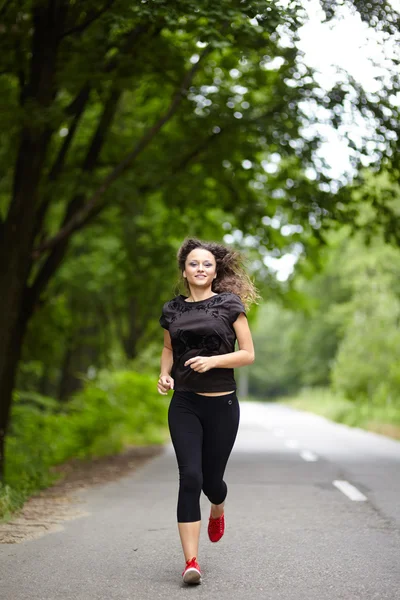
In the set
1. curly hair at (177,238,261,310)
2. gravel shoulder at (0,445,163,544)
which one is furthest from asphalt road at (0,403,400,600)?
curly hair at (177,238,261,310)

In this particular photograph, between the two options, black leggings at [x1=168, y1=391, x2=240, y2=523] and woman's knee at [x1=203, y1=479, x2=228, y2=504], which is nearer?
black leggings at [x1=168, y1=391, x2=240, y2=523]

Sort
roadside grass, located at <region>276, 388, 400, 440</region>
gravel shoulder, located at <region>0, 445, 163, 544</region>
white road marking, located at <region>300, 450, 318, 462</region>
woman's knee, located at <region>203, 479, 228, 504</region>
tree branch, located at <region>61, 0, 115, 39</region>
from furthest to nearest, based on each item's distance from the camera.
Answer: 1. roadside grass, located at <region>276, 388, 400, 440</region>
2. white road marking, located at <region>300, 450, 318, 462</region>
3. tree branch, located at <region>61, 0, 115, 39</region>
4. gravel shoulder, located at <region>0, 445, 163, 544</region>
5. woman's knee, located at <region>203, 479, 228, 504</region>

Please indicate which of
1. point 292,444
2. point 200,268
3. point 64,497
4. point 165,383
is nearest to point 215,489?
point 165,383

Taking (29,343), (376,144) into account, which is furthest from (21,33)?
(29,343)

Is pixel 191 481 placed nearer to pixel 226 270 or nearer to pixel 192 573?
pixel 192 573

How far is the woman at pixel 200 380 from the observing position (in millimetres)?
4754

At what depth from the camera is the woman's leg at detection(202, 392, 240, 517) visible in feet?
16.0

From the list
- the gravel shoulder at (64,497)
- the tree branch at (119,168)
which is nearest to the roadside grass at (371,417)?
the gravel shoulder at (64,497)

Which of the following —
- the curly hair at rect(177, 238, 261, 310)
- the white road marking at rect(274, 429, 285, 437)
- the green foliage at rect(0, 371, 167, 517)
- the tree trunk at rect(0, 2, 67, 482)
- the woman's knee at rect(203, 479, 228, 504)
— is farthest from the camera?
the white road marking at rect(274, 429, 285, 437)

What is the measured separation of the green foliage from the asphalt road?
0.78 m

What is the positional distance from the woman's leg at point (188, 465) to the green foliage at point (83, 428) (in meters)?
2.78

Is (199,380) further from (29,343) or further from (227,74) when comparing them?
(29,343)

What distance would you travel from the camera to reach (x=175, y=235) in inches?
667

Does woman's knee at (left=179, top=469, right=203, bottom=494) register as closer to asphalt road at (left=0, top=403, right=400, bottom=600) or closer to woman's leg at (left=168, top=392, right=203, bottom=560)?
woman's leg at (left=168, top=392, right=203, bottom=560)
